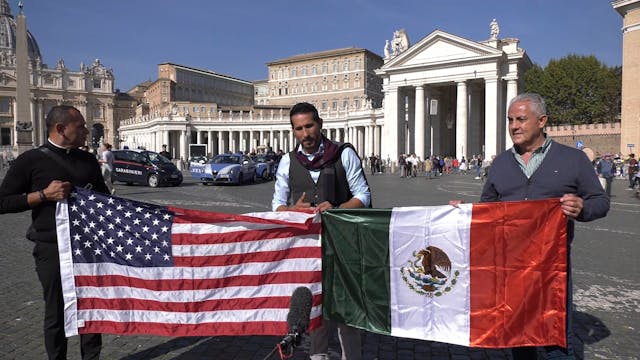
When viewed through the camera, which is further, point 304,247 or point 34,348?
point 34,348

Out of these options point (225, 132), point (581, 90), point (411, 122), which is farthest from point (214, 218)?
point (225, 132)

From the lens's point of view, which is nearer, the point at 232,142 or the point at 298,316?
the point at 298,316

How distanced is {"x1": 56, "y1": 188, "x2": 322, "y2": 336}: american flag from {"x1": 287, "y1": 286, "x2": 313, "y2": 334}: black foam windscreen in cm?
94

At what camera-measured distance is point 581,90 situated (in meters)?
56.6

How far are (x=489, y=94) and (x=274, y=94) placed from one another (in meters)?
65.3

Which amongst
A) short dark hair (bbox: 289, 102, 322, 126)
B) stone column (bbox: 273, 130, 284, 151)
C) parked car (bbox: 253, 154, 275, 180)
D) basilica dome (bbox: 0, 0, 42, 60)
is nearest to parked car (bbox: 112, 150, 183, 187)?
parked car (bbox: 253, 154, 275, 180)

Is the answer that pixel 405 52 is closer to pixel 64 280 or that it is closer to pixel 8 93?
pixel 64 280

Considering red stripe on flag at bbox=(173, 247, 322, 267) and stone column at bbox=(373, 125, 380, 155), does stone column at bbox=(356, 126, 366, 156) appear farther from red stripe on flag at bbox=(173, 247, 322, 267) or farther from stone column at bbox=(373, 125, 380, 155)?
red stripe on flag at bbox=(173, 247, 322, 267)

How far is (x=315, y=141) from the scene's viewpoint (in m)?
3.05

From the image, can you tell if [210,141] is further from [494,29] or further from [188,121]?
[494,29]

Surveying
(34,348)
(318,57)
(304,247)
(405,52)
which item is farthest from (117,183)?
(318,57)

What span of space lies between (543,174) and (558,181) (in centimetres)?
9

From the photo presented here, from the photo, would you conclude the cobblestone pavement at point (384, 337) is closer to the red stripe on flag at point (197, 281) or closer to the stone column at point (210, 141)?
the red stripe on flag at point (197, 281)

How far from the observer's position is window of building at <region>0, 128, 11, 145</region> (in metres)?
87.5
